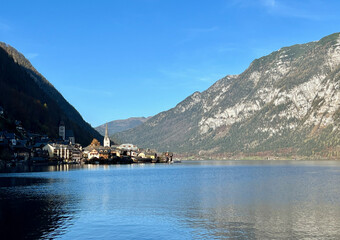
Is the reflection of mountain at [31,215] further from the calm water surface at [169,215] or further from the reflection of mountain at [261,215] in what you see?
the reflection of mountain at [261,215]

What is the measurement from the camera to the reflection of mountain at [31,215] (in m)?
43.9

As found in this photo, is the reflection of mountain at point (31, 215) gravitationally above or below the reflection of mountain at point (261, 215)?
Result: above

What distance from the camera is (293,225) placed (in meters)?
48.8

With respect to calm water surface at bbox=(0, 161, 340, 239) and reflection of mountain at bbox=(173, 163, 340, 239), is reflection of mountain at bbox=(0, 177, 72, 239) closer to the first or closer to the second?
calm water surface at bbox=(0, 161, 340, 239)

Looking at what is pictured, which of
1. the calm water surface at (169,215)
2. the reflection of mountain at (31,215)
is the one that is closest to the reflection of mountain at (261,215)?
the calm water surface at (169,215)

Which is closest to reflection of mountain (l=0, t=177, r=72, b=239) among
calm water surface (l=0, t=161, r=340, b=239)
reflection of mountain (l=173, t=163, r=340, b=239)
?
calm water surface (l=0, t=161, r=340, b=239)

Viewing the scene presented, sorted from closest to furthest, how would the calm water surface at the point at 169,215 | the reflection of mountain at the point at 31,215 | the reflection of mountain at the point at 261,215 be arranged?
the reflection of mountain at the point at 31,215, the calm water surface at the point at 169,215, the reflection of mountain at the point at 261,215

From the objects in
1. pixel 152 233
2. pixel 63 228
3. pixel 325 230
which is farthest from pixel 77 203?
pixel 325 230

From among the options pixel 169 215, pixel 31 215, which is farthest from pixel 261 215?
pixel 31 215

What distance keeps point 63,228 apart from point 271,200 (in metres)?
39.0

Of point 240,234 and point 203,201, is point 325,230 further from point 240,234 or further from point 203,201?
point 203,201

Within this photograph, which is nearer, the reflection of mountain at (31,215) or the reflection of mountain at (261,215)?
the reflection of mountain at (31,215)

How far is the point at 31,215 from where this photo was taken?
179 ft

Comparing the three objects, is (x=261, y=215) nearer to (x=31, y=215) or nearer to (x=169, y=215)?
(x=169, y=215)
